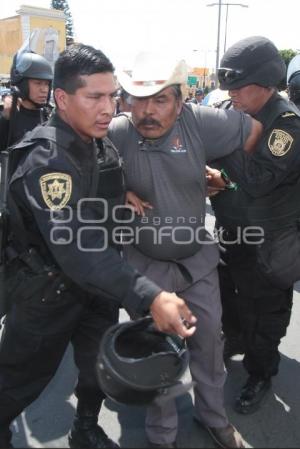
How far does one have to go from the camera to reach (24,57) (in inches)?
134

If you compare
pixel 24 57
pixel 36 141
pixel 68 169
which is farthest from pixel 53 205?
pixel 24 57

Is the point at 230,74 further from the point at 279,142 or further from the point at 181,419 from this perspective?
the point at 181,419

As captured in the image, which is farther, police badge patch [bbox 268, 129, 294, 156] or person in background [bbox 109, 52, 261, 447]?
police badge patch [bbox 268, 129, 294, 156]

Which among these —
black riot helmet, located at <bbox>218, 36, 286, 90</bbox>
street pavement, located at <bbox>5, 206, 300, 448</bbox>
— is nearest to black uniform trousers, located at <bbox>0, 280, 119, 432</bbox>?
street pavement, located at <bbox>5, 206, 300, 448</bbox>

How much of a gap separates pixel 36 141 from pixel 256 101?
3.88 feet

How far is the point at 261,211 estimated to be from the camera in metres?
2.33

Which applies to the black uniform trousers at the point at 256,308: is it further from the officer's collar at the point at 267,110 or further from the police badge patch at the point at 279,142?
the officer's collar at the point at 267,110

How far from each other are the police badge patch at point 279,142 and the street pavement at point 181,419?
1389 mm

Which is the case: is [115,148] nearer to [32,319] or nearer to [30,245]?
[30,245]

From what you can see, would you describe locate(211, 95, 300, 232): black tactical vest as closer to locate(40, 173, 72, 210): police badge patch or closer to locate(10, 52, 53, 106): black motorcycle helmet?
locate(40, 173, 72, 210): police badge patch

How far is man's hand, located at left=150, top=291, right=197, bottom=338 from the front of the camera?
4.89 feet

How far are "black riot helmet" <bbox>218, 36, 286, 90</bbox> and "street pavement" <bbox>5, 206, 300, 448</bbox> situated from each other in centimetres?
175

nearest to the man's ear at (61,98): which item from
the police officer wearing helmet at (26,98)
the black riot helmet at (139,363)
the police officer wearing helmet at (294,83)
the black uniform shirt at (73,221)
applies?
the black uniform shirt at (73,221)

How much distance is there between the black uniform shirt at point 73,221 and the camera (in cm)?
156
